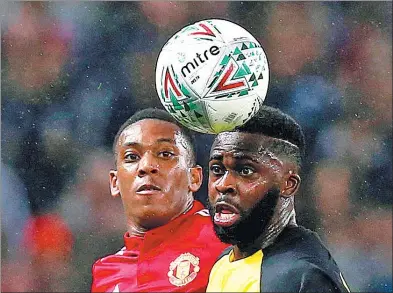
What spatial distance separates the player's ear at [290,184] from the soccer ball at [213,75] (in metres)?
0.24

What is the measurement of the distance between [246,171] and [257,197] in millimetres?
84

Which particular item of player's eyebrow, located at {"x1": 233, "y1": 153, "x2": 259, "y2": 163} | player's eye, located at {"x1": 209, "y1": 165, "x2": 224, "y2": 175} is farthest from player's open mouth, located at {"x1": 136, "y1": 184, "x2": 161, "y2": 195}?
player's eyebrow, located at {"x1": 233, "y1": 153, "x2": 259, "y2": 163}

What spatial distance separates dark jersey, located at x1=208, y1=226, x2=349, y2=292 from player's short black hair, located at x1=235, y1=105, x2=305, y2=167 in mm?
236

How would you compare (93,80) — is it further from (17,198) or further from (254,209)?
(254,209)

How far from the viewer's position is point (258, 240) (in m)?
2.47

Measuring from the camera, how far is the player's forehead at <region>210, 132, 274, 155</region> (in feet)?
8.02

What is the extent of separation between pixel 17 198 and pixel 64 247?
0.27m

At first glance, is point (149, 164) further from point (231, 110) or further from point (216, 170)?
point (231, 110)

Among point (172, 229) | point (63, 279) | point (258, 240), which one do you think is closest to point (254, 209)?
point (258, 240)

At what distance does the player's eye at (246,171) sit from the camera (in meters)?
2.46

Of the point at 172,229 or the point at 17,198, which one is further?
the point at 17,198

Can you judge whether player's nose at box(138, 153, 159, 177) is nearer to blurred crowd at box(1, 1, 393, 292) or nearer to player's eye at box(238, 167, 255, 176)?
player's eye at box(238, 167, 255, 176)

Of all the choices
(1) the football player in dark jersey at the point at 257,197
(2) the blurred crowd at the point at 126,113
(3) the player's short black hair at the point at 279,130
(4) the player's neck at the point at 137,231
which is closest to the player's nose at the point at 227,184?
(1) the football player in dark jersey at the point at 257,197

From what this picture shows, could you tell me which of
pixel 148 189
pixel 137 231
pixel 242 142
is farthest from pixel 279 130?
pixel 137 231
